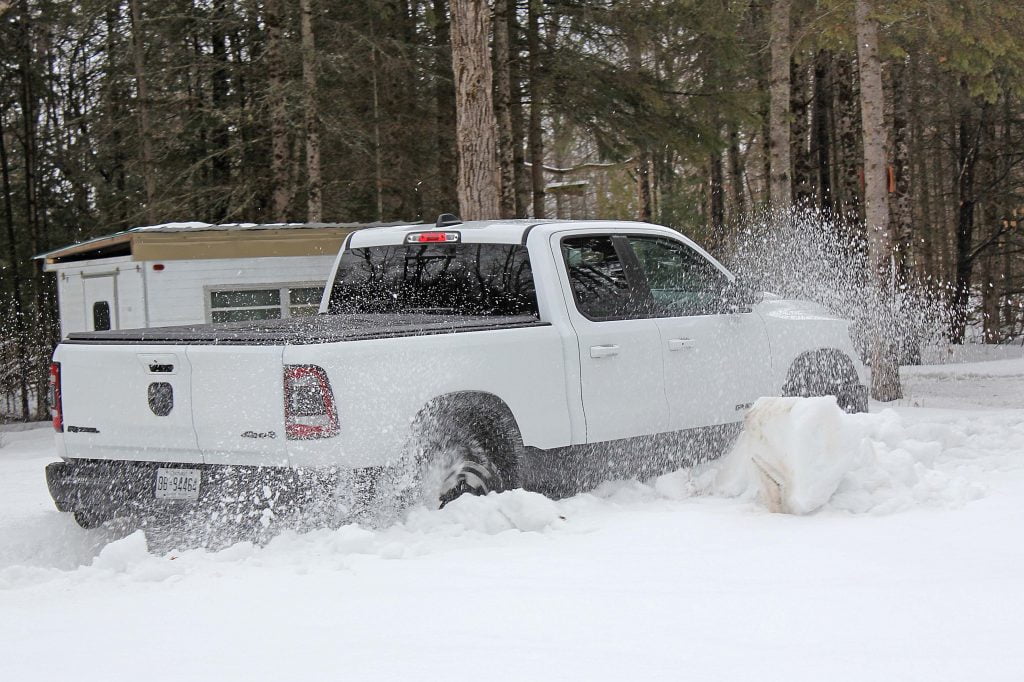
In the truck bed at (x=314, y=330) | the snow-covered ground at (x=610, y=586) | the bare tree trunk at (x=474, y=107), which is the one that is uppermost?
the bare tree trunk at (x=474, y=107)

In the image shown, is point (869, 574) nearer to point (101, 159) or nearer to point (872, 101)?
point (872, 101)

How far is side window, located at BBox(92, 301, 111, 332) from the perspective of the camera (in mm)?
15250

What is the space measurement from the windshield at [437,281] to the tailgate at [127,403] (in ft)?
5.97

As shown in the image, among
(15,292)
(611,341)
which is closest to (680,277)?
(611,341)

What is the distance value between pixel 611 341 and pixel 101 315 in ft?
35.2

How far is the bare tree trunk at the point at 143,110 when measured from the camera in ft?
68.9

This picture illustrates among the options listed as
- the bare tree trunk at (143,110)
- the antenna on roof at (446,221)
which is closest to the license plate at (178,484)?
the antenna on roof at (446,221)

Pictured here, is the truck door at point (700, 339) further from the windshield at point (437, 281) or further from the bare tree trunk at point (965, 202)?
the bare tree trunk at point (965, 202)

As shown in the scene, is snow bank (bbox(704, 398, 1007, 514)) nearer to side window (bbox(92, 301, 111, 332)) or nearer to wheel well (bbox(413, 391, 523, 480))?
wheel well (bbox(413, 391, 523, 480))

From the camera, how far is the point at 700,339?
7215mm

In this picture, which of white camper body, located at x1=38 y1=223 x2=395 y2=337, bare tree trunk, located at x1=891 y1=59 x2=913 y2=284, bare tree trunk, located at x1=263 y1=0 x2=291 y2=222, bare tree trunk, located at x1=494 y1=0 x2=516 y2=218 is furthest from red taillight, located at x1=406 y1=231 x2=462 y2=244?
bare tree trunk, located at x1=263 y1=0 x2=291 y2=222

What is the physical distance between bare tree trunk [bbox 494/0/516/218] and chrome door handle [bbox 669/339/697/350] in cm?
979

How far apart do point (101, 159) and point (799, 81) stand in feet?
47.1

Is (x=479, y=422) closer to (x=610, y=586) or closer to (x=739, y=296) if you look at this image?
(x=610, y=586)
